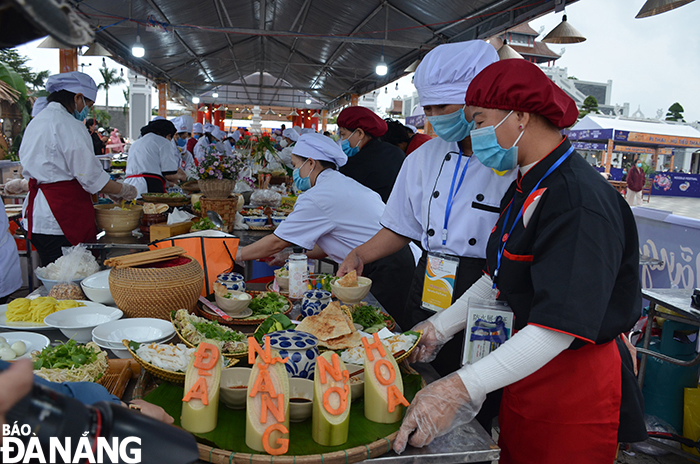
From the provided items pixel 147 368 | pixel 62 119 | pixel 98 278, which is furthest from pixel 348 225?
pixel 62 119

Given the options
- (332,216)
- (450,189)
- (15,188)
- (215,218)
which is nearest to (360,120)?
(332,216)

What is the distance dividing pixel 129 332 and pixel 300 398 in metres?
0.84

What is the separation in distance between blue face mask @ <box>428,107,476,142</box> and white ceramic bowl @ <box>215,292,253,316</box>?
1092 millimetres

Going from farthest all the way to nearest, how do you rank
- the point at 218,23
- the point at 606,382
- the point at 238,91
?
the point at 238,91 → the point at 218,23 → the point at 606,382

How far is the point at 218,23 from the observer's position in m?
11.1

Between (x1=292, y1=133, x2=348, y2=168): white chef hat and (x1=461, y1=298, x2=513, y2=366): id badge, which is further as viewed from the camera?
(x1=292, y1=133, x2=348, y2=168): white chef hat

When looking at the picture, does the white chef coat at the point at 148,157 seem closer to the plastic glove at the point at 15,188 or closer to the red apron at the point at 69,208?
the plastic glove at the point at 15,188

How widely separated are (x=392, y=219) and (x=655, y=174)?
24703 mm

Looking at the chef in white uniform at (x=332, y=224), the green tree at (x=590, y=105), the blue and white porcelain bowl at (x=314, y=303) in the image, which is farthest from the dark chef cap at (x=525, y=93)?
the green tree at (x=590, y=105)

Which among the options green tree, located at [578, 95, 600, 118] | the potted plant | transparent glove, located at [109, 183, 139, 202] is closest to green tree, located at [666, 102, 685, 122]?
green tree, located at [578, 95, 600, 118]

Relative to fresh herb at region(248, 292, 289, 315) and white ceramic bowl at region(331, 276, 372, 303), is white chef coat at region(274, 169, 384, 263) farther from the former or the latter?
white ceramic bowl at region(331, 276, 372, 303)

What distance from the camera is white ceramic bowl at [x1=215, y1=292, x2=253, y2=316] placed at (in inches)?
77.8

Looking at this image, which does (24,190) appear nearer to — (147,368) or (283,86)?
(147,368)

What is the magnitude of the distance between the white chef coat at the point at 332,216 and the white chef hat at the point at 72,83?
176 centimetres
